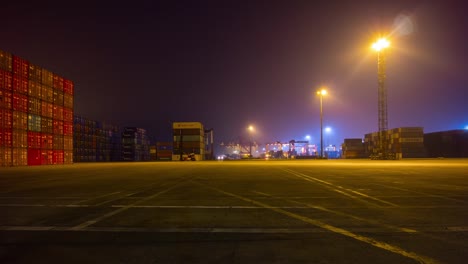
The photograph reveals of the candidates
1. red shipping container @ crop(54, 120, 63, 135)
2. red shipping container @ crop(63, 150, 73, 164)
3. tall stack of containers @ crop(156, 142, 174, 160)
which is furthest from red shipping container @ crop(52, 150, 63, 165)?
tall stack of containers @ crop(156, 142, 174, 160)

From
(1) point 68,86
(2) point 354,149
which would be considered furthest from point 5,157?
(2) point 354,149

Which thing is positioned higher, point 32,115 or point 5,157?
point 32,115

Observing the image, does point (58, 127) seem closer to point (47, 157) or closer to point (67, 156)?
point (67, 156)

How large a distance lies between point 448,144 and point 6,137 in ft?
315

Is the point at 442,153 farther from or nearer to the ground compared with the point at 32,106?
nearer to the ground

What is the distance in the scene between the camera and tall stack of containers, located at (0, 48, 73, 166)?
43469mm

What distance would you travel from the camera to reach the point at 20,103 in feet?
151

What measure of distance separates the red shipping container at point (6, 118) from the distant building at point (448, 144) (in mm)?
94671

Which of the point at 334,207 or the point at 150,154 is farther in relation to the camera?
the point at 150,154

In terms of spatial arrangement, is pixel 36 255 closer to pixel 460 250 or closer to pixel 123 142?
pixel 460 250

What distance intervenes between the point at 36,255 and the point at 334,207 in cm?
723

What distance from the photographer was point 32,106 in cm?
4853

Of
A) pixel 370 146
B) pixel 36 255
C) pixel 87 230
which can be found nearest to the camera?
pixel 36 255

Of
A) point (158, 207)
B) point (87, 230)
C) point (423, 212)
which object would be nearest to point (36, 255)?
point (87, 230)
